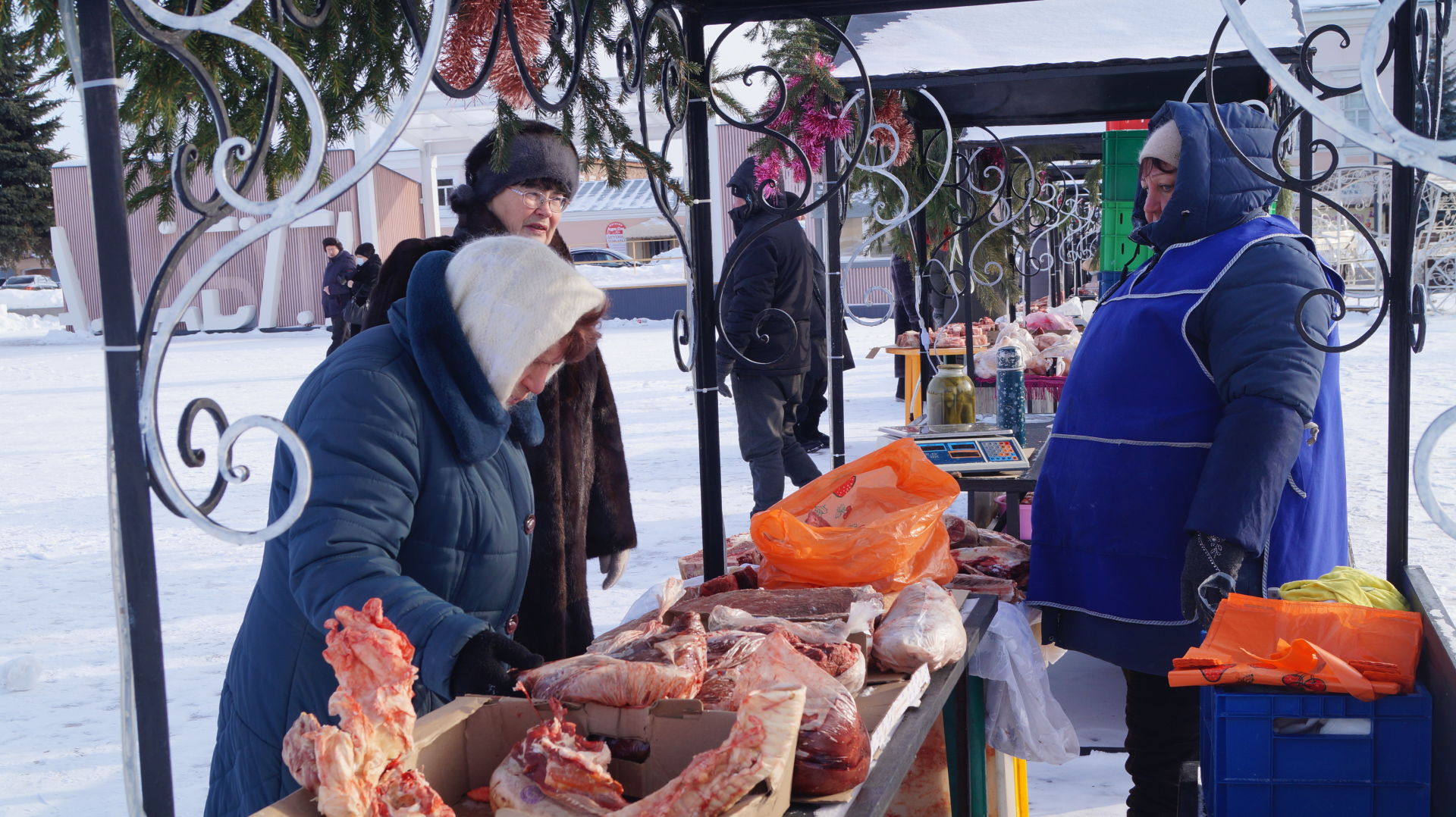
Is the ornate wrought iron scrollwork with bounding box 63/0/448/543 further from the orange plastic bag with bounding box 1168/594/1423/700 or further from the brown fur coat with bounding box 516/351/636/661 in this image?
the orange plastic bag with bounding box 1168/594/1423/700

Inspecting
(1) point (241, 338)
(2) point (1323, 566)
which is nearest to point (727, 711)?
(2) point (1323, 566)

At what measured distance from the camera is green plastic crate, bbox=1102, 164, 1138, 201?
648cm

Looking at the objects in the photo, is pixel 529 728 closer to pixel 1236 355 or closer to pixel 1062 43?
pixel 1236 355

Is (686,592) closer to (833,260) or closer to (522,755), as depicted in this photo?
(522,755)

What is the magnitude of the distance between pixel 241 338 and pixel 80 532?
64.9 ft

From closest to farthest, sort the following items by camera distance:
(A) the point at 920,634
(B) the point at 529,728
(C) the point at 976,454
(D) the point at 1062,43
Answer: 1. (B) the point at 529,728
2. (A) the point at 920,634
3. (C) the point at 976,454
4. (D) the point at 1062,43

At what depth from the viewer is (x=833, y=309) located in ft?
18.9

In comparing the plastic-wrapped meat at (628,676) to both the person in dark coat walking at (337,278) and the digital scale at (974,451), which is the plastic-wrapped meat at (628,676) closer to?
the digital scale at (974,451)

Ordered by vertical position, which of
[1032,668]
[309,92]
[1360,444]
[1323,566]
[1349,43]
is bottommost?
[1360,444]

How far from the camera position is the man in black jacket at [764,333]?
240 inches

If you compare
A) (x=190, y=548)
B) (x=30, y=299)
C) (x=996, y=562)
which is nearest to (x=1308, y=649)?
(x=996, y=562)

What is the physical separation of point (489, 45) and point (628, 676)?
1.08 meters

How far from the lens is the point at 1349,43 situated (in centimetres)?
218

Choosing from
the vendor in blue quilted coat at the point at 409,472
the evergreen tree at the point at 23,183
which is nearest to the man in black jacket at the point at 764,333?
the vendor in blue quilted coat at the point at 409,472
